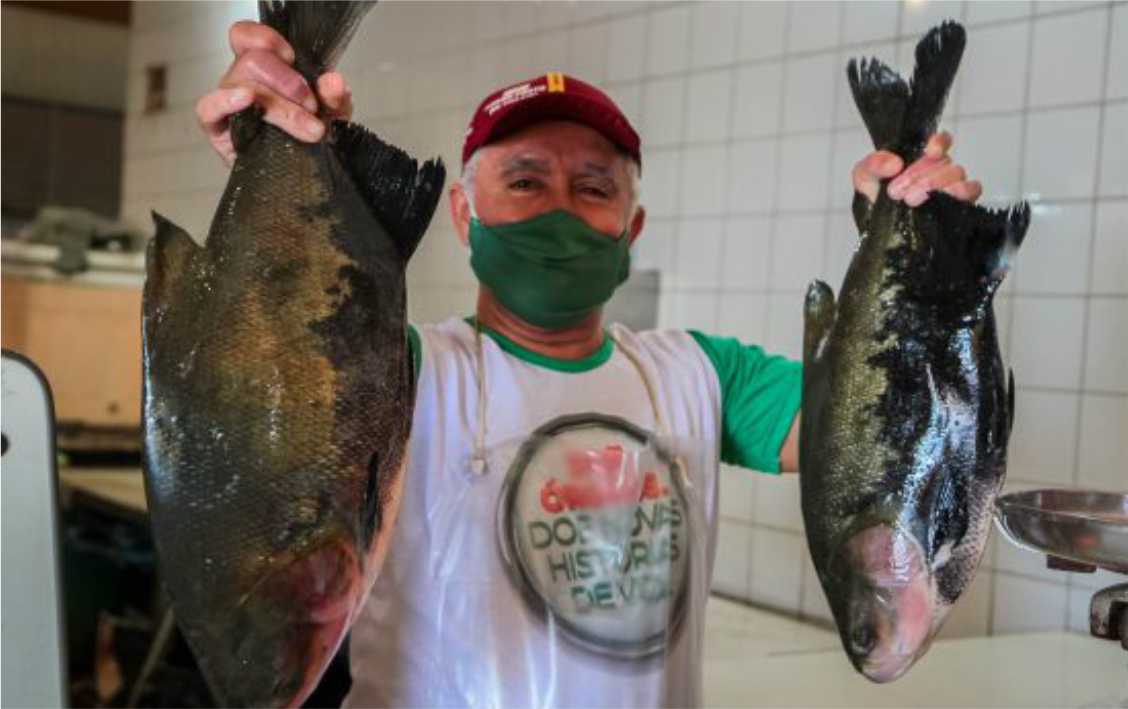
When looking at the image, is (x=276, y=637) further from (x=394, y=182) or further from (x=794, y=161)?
(x=794, y=161)

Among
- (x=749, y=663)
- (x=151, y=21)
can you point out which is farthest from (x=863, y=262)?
(x=151, y=21)

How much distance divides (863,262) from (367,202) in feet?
1.06

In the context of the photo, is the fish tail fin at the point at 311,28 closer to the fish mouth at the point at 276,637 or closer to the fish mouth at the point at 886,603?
the fish mouth at the point at 276,637

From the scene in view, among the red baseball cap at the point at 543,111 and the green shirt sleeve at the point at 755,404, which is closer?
the red baseball cap at the point at 543,111

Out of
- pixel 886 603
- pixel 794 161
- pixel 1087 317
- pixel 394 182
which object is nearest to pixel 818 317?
pixel 886 603

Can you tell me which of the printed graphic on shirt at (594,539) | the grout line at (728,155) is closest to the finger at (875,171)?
the printed graphic on shirt at (594,539)

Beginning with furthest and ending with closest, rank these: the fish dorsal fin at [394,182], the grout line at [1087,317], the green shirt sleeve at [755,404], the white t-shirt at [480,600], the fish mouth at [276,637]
A: the grout line at [1087,317], the green shirt sleeve at [755,404], the white t-shirt at [480,600], the fish dorsal fin at [394,182], the fish mouth at [276,637]

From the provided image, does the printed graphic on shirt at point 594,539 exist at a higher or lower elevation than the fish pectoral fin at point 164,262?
lower

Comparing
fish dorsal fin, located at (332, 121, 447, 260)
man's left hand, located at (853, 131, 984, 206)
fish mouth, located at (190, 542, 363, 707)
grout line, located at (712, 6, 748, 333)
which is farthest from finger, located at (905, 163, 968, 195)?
grout line, located at (712, 6, 748, 333)

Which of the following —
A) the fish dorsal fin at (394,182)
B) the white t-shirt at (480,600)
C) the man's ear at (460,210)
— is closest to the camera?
the fish dorsal fin at (394,182)

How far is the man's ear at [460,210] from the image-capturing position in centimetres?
96

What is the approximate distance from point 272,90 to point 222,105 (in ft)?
0.10

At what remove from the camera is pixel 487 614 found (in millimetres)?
855

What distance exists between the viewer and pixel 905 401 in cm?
66
